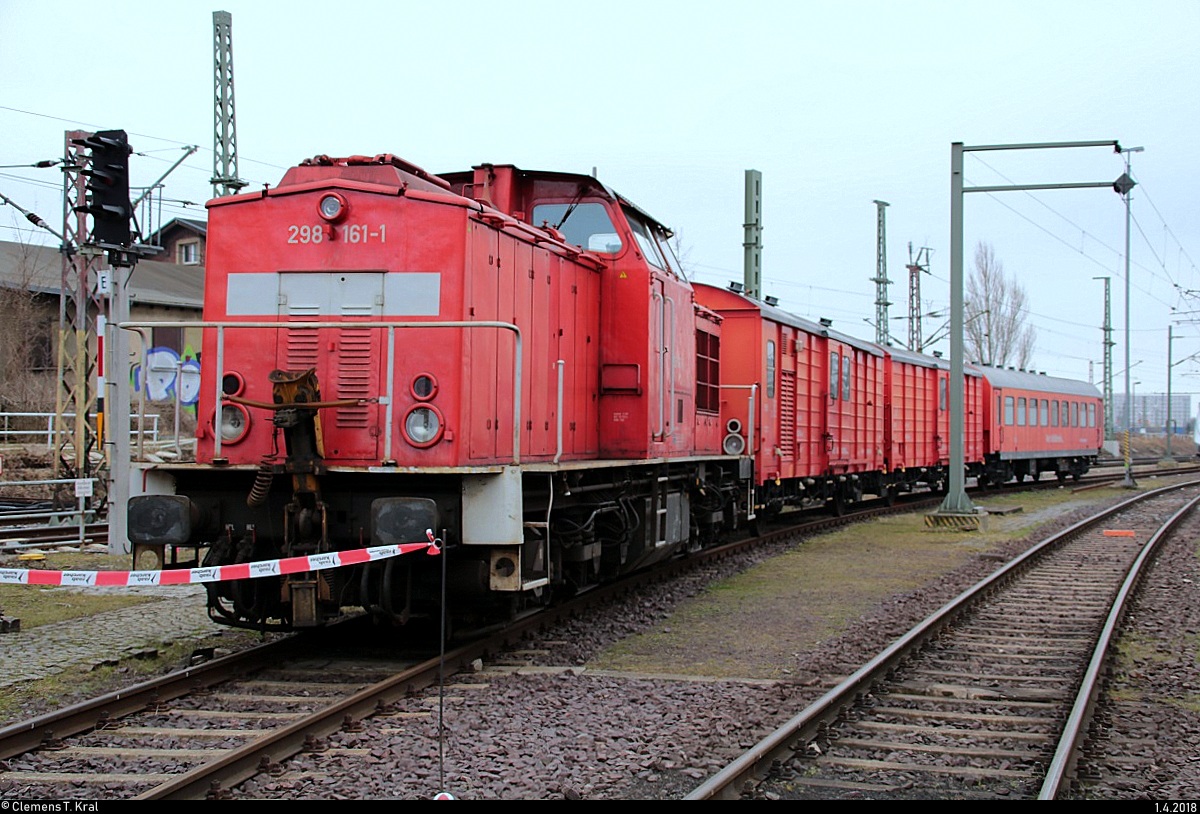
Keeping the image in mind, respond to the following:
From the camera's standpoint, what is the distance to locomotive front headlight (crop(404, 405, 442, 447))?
6973 mm

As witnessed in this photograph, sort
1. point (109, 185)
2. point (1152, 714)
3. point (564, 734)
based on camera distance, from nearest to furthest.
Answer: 1. point (564, 734)
2. point (1152, 714)
3. point (109, 185)

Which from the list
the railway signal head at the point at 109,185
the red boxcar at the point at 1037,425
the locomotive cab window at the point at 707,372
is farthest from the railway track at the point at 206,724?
the red boxcar at the point at 1037,425

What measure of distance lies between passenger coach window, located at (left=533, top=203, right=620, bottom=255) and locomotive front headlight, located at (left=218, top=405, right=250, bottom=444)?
3095 mm

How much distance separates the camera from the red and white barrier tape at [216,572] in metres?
5.44

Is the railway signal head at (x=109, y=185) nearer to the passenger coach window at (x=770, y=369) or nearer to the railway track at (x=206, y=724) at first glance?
the railway track at (x=206, y=724)

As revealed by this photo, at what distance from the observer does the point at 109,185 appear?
9.24 meters

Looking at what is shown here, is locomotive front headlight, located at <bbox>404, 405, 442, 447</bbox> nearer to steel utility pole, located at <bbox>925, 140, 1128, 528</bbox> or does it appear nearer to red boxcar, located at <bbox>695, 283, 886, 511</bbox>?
red boxcar, located at <bbox>695, 283, 886, 511</bbox>

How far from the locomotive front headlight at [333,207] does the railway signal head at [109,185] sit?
311cm

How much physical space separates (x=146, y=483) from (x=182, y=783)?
293cm

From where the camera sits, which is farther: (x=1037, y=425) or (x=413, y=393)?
(x=1037, y=425)

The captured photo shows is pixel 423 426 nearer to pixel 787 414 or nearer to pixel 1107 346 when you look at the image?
pixel 787 414

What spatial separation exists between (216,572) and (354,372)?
1.66 meters

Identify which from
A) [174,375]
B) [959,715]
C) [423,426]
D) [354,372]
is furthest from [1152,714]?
[174,375]
